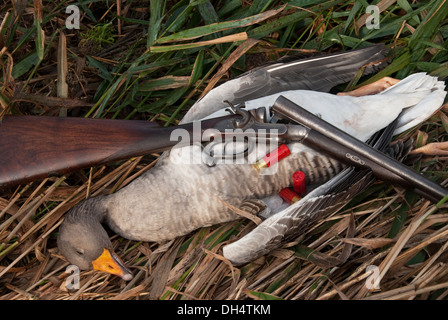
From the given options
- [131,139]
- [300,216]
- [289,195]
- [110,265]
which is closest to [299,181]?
[289,195]

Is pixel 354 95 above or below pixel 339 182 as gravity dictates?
above

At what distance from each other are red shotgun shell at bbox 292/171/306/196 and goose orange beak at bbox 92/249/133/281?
104cm

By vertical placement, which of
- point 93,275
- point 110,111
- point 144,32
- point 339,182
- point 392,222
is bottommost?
point 93,275

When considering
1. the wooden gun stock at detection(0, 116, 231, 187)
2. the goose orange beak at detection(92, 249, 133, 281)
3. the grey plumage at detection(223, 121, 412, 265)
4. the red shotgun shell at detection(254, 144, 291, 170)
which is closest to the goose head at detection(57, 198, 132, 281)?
the goose orange beak at detection(92, 249, 133, 281)

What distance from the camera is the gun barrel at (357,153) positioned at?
2.26 meters

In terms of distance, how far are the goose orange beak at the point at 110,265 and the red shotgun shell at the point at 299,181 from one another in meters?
1.04

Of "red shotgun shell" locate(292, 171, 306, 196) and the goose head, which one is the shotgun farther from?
the goose head

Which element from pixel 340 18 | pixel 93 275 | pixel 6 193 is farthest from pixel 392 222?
pixel 6 193

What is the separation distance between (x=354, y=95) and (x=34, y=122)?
186cm

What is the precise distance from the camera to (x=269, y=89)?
110 inches

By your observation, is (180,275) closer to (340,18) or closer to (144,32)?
(144,32)

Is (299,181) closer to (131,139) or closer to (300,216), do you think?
(300,216)

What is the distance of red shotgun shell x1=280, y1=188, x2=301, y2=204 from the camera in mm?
2486

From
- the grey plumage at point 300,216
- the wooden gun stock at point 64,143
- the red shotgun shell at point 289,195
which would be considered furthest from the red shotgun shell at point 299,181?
the wooden gun stock at point 64,143
